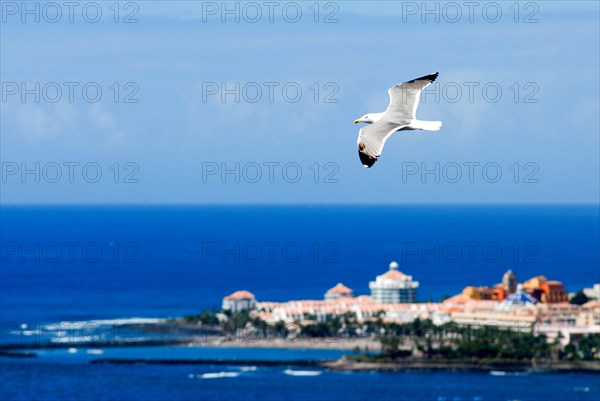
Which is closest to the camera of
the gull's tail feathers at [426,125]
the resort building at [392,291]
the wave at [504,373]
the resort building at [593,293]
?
the gull's tail feathers at [426,125]

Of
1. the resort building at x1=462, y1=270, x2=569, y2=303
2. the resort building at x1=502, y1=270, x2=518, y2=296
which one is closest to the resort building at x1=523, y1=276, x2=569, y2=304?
the resort building at x1=462, y1=270, x2=569, y2=303

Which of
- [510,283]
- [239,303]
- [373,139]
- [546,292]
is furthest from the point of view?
[510,283]

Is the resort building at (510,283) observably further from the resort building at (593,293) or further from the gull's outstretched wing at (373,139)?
the gull's outstretched wing at (373,139)

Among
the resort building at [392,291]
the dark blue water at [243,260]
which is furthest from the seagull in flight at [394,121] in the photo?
the dark blue water at [243,260]

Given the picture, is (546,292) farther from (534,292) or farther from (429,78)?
(429,78)

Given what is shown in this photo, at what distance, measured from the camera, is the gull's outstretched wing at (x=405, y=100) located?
428 inches

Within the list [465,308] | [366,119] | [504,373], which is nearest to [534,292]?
[465,308]

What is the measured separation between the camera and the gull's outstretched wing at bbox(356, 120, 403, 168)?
1046cm

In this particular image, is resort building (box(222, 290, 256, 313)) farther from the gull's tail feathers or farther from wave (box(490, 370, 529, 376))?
the gull's tail feathers

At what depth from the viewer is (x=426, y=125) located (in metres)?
10.5

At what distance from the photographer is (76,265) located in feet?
373

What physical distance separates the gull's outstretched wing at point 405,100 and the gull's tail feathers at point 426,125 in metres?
0.13

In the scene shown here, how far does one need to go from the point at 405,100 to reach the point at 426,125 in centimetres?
48

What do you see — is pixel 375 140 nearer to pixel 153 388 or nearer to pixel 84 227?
pixel 153 388
